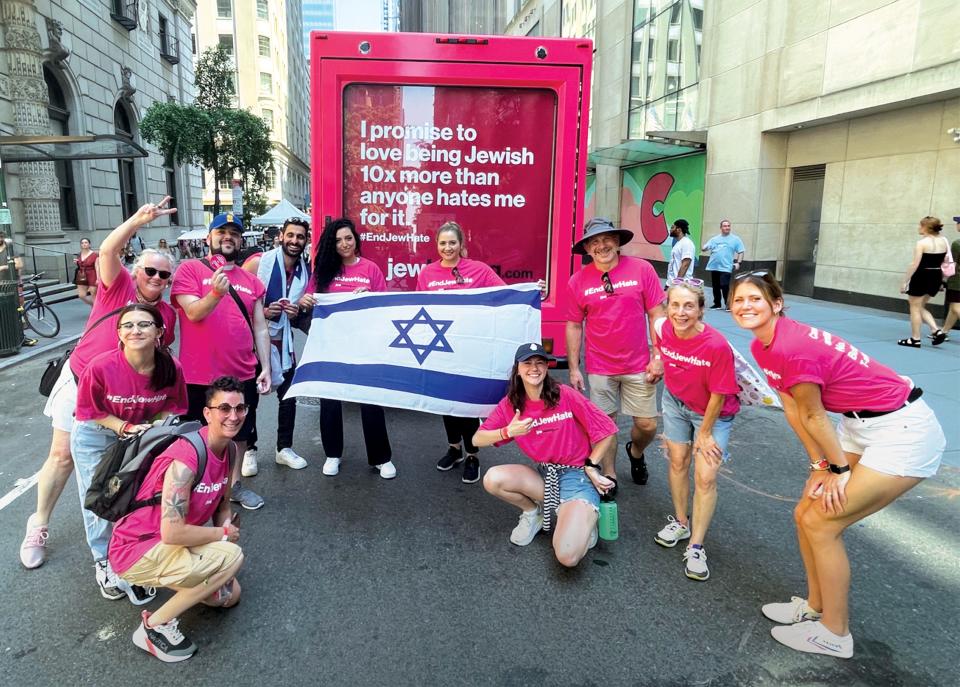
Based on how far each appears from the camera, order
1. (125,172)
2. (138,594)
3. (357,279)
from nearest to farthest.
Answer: (138,594) < (357,279) < (125,172)

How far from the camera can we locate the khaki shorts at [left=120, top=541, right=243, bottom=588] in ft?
8.53

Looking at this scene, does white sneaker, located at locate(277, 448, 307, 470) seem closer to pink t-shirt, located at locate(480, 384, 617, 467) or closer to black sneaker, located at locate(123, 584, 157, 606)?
black sneaker, located at locate(123, 584, 157, 606)

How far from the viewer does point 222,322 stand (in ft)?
12.5

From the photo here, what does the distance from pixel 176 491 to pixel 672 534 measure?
264 centimetres

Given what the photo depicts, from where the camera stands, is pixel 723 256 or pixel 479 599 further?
pixel 723 256

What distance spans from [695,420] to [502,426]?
3.57 ft

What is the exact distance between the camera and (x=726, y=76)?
49.1ft

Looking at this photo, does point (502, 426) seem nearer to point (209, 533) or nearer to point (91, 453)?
point (209, 533)

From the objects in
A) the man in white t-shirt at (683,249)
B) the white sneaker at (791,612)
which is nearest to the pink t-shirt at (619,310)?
the white sneaker at (791,612)

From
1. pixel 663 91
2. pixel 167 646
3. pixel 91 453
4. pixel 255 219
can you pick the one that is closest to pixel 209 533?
pixel 167 646

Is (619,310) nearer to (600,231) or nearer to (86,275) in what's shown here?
(600,231)

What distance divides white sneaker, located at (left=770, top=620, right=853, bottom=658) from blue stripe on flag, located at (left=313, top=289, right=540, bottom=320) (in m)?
2.39

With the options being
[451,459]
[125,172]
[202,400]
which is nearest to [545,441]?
[451,459]

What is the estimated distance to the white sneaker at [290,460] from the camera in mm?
4758
